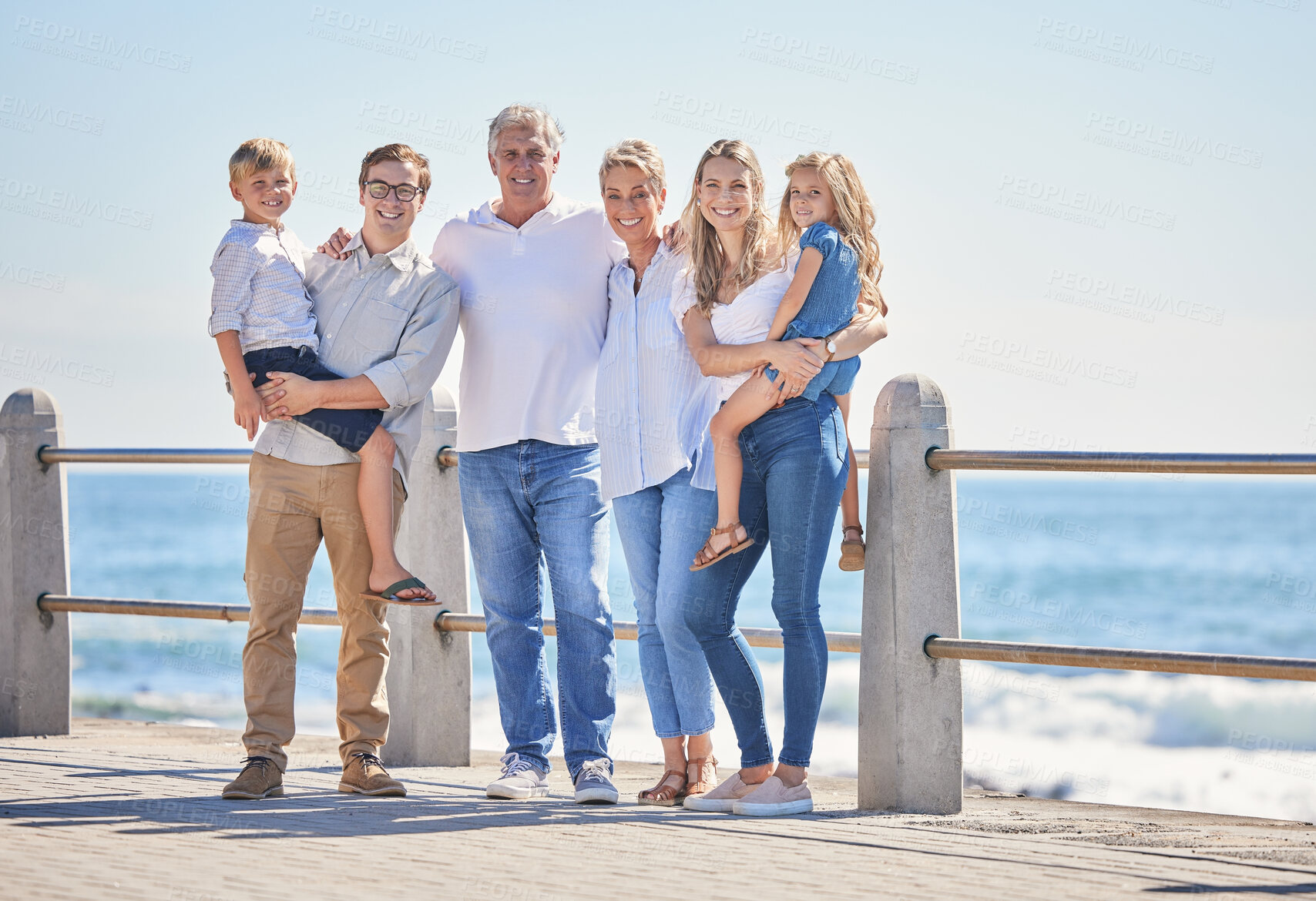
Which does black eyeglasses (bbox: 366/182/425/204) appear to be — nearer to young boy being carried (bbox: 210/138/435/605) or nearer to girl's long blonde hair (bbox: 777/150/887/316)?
young boy being carried (bbox: 210/138/435/605)

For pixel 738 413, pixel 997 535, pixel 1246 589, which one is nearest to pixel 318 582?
pixel 997 535

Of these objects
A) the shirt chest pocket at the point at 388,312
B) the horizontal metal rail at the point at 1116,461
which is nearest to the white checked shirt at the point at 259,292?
the shirt chest pocket at the point at 388,312

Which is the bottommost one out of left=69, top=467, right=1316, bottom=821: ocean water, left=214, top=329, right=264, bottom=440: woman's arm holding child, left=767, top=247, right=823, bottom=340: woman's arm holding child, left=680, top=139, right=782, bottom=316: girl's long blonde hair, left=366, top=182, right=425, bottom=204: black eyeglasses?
left=69, top=467, right=1316, bottom=821: ocean water

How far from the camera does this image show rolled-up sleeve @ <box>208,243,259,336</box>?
390 centimetres

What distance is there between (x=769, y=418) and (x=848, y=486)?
1.26ft

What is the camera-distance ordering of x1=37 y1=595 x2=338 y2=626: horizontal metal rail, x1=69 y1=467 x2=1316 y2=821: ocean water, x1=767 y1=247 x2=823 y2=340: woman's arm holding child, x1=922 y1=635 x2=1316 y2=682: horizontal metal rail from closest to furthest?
x1=922 y1=635 x2=1316 y2=682: horizontal metal rail < x1=767 y1=247 x2=823 y2=340: woman's arm holding child < x1=37 y1=595 x2=338 y2=626: horizontal metal rail < x1=69 y1=467 x2=1316 y2=821: ocean water

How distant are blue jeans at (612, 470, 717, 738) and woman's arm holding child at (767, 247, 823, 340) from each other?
20.7 inches

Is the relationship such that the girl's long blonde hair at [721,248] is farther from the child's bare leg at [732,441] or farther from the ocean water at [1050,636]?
the ocean water at [1050,636]

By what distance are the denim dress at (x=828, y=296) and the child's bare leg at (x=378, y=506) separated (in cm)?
129

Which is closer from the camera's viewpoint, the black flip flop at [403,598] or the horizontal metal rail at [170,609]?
the black flip flop at [403,598]

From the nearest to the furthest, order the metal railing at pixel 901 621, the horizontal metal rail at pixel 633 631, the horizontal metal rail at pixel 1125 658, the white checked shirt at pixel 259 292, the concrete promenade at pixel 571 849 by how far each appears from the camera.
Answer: the concrete promenade at pixel 571 849 → the horizontal metal rail at pixel 1125 658 → the metal railing at pixel 901 621 → the white checked shirt at pixel 259 292 → the horizontal metal rail at pixel 633 631

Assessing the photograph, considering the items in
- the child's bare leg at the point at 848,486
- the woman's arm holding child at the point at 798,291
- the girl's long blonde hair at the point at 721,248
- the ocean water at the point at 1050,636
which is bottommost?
the ocean water at the point at 1050,636

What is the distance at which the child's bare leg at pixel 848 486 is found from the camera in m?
3.88

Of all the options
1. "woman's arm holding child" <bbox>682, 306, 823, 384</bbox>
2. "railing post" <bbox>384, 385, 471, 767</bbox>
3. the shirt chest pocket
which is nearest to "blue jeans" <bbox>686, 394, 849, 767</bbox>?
"woman's arm holding child" <bbox>682, 306, 823, 384</bbox>
